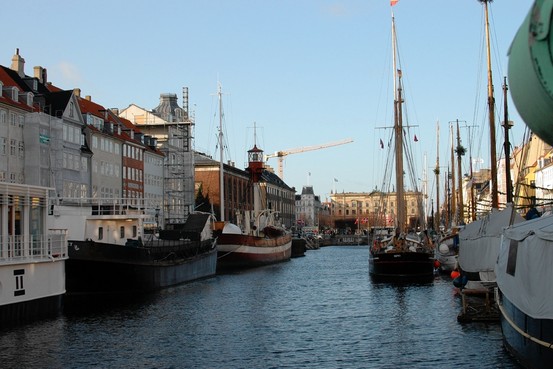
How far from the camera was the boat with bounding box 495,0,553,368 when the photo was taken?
16.3 feet

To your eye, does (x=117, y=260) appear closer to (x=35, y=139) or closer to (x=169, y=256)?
(x=169, y=256)

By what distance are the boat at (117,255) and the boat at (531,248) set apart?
909 inches

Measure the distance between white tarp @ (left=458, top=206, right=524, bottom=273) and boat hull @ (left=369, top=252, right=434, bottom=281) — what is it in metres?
13.2

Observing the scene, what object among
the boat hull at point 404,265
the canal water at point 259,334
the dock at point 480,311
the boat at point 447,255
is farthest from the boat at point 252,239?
the dock at point 480,311

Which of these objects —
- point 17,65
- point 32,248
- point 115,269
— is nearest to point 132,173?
point 17,65

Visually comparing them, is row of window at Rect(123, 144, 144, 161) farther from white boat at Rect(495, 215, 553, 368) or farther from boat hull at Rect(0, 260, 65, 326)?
white boat at Rect(495, 215, 553, 368)

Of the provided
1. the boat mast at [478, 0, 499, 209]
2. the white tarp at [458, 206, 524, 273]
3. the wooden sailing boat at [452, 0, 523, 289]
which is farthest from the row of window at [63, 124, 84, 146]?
the white tarp at [458, 206, 524, 273]

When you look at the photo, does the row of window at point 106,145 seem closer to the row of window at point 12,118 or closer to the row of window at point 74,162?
the row of window at point 74,162

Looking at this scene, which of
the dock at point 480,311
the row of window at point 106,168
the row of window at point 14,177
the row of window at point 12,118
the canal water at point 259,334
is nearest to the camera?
the canal water at point 259,334

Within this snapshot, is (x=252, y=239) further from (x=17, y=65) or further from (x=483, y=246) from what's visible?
(x=483, y=246)

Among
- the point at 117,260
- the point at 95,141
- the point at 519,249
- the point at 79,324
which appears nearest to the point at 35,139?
the point at 95,141

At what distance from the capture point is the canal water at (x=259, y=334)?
2166cm

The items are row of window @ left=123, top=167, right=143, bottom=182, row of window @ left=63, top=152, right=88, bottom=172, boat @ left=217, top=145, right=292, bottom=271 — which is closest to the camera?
boat @ left=217, top=145, right=292, bottom=271

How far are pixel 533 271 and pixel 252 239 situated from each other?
2500 inches
